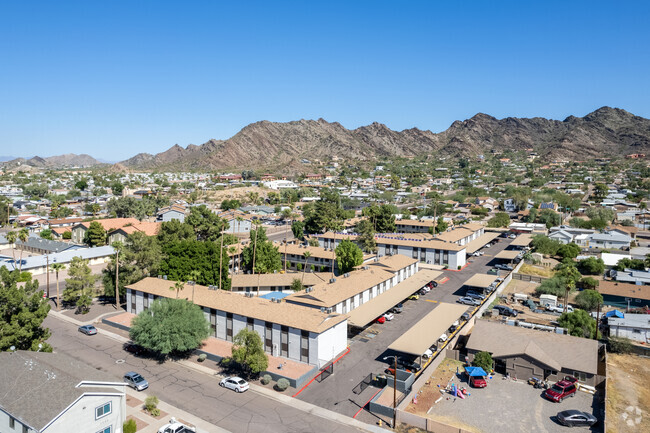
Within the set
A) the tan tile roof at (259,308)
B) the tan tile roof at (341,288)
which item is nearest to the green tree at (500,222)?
the tan tile roof at (341,288)

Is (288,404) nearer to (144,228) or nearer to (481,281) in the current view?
(481,281)

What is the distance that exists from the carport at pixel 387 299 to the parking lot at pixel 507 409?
39.9 feet

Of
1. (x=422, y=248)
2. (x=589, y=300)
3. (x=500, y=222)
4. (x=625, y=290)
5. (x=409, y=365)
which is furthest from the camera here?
(x=500, y=222)

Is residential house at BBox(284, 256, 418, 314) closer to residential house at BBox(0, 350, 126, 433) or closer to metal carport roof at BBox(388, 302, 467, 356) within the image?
metal carport roof at BBox(388, 302, 467, 356)

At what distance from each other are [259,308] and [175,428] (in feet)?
54.5

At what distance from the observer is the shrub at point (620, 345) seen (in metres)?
46.2

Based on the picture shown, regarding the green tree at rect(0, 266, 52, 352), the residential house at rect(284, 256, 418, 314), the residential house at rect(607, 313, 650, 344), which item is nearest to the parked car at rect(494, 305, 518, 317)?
the residential house at rect(607, 313, 650, 344)

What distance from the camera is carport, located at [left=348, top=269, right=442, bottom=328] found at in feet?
155

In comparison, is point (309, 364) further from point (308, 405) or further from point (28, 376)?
point (28, 376)

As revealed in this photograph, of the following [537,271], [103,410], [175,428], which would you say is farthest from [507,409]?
[537,271]

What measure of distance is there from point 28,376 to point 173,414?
1025cm

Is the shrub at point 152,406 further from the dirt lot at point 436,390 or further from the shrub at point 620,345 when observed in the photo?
the shrub at point 620,345

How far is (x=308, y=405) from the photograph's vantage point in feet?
111

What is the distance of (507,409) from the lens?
3419 centimetres
